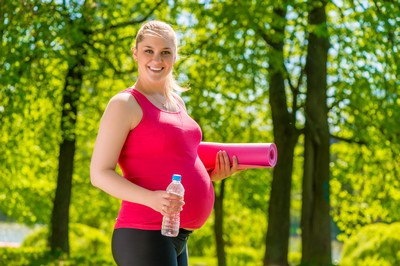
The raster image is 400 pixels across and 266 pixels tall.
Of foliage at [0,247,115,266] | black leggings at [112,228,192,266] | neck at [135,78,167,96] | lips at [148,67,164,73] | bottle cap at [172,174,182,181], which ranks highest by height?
lips at [148,67,164,73]

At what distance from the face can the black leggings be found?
65 centimetres

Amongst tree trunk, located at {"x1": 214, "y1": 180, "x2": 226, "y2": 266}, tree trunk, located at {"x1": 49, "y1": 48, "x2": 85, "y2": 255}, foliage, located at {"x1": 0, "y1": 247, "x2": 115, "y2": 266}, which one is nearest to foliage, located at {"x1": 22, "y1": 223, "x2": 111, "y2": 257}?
tree trunk, located at {"x1": 214, "y1": 180, "x2": 226, "y2": 266}

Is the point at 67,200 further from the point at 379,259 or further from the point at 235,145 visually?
the point at 235,145

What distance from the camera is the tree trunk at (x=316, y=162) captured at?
17031 mm

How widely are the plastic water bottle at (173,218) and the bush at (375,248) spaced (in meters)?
10.7

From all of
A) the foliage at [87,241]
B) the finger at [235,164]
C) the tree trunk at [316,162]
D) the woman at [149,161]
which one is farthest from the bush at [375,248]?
the foliage at [87,241]

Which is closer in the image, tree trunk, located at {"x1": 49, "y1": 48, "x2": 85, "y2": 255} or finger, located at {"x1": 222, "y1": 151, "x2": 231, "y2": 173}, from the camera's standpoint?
finger, located at {"x1": 222, "y1": 151, "x2": 231, "y2": 173}

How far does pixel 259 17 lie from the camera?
1551 cm

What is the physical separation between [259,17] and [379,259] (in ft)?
14.8

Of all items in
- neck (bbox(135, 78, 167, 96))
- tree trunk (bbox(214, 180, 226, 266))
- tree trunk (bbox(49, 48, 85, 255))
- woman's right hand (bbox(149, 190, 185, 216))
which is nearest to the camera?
woman's right hand (bbox(149, 190, 185, 216))

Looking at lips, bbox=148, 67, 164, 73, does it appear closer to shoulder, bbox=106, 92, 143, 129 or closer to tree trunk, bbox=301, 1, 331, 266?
shoulder, bbox=106, 92, 143, 129

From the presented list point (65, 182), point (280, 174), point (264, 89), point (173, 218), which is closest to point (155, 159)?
point (173, 218)

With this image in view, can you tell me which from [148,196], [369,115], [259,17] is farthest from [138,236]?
[369,115]

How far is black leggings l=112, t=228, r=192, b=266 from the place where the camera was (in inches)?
141
